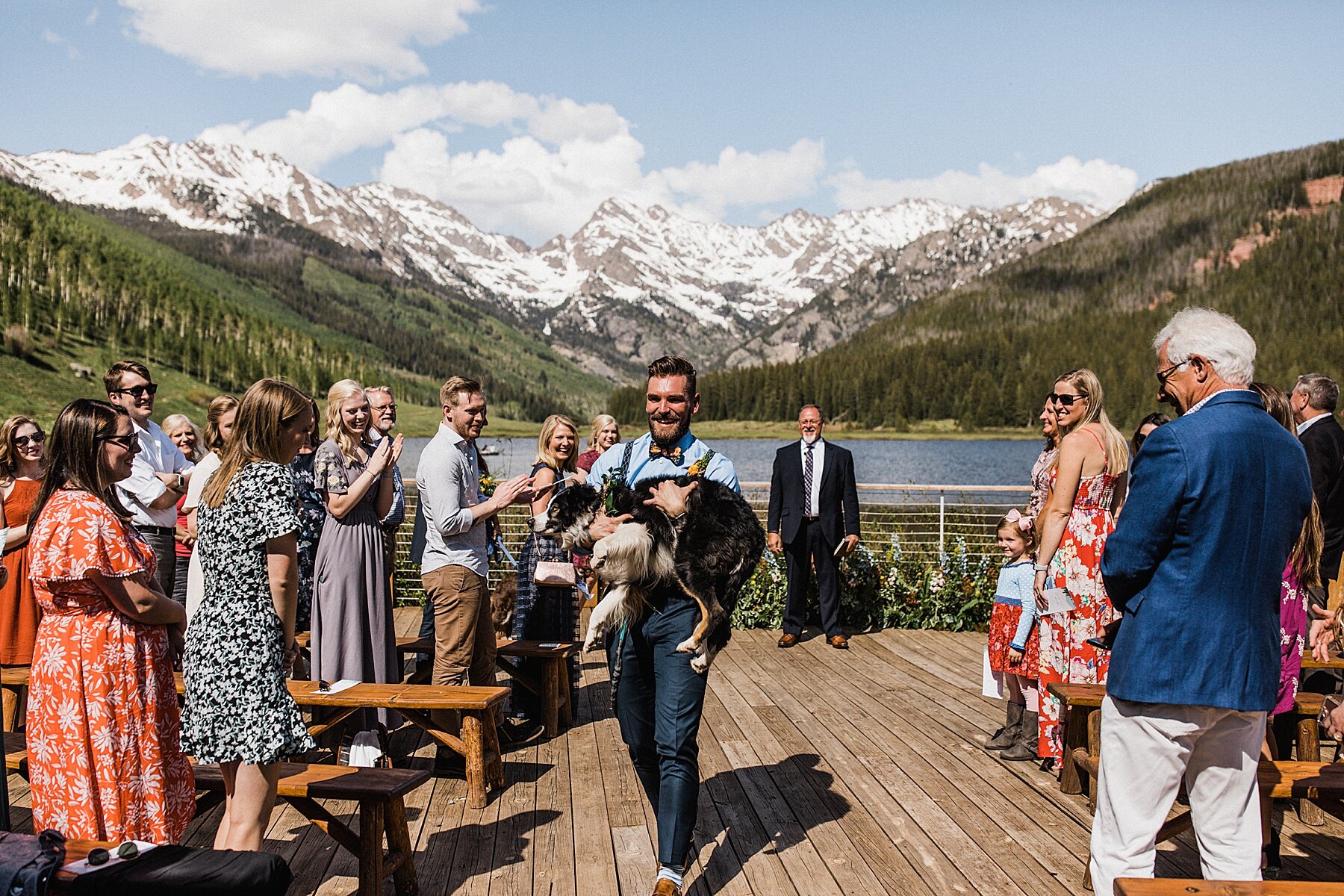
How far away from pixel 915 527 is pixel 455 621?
8.90m

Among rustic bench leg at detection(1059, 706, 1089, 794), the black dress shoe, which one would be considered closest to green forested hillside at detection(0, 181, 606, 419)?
the black dress shoe

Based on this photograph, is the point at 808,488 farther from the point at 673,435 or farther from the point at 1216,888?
the point at 1216,888

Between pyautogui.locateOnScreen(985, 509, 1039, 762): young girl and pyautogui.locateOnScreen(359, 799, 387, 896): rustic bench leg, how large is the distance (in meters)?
3.53

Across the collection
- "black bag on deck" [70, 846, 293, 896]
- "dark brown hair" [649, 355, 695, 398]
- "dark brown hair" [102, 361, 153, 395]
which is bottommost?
"black bag on deck" [70, 846, 293, 896]

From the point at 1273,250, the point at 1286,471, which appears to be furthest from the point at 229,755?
the point at 1273,250

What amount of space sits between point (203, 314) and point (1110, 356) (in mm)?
106451

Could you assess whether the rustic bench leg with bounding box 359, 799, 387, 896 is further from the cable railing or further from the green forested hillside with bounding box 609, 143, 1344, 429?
the green forested hillside with bounding box 609, 143, 1344, 429

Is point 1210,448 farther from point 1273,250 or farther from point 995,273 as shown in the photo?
point 995,273

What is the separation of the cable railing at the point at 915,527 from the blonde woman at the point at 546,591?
336 centimetres

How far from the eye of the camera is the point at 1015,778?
5082 millimetres

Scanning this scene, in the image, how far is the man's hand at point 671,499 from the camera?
11.3ft

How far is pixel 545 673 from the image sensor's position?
6.01 m

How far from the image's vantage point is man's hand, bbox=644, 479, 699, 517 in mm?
3430

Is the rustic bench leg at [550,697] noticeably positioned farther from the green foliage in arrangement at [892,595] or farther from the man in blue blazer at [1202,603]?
the green foliage in arrangement at [892,595]
